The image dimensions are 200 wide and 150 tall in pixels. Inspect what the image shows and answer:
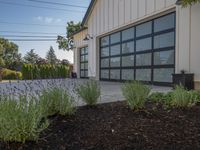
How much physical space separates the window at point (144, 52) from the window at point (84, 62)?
3.70 meters

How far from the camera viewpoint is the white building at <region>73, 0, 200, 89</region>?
6.59m

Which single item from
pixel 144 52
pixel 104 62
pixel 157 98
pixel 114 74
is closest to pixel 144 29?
pixel 144 52

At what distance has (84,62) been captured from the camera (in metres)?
15.8

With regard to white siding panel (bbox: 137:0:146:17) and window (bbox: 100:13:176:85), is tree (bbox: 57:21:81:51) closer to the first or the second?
window (bbox: 100:13:176:85)

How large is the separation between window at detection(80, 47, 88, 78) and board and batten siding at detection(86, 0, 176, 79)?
2.09 metres

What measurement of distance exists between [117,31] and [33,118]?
899cm

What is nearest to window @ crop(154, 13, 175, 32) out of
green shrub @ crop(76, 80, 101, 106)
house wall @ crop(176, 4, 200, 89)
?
house wall @ crop(176, 4, 200, 89)

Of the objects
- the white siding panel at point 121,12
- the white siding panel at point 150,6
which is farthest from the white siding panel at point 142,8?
the white siding panel at point 121,12

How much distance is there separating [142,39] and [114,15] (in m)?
2.38

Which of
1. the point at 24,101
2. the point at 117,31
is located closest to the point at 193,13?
the point at 117,31

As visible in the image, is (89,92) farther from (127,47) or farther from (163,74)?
(127,47)

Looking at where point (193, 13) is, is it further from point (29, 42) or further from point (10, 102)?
point (29, 42)

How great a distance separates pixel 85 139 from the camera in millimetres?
2586

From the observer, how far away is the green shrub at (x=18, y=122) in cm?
225
